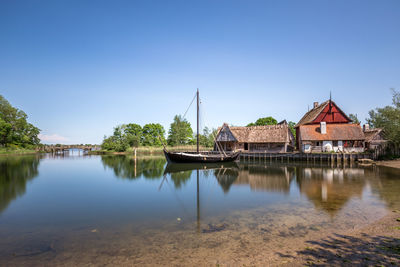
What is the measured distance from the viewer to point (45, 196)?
42.3 feet

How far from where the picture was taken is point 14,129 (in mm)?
53125

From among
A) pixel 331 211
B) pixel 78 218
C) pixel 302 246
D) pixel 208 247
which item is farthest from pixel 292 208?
pixel 78 218

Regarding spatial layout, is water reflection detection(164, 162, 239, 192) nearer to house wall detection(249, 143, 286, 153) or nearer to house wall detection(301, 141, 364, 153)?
house wall detection(249, 143, 286, 153)

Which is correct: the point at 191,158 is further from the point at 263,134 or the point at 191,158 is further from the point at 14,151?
the point at 14,151

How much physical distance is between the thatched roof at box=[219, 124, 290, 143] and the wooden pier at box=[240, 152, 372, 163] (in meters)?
2.78

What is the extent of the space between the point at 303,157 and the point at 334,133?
272 inches

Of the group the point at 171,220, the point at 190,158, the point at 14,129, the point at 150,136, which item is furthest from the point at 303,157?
the point at 14,129

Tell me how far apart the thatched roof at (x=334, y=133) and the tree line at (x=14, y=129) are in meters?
62.7

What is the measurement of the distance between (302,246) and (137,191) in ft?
36.3

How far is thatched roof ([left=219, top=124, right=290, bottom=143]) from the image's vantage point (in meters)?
37.3

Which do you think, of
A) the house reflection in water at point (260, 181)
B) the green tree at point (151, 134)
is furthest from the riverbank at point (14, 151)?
the house reflection in water at point (260, 181)

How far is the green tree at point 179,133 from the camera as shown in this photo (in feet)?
222

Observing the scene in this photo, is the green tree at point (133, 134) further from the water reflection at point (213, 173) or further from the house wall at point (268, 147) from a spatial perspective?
the water reflection at point (213, 173)

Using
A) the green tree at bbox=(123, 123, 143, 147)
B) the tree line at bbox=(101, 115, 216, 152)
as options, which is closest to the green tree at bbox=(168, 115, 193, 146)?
the tree line at bbox=(101, 115, 216, 152)
